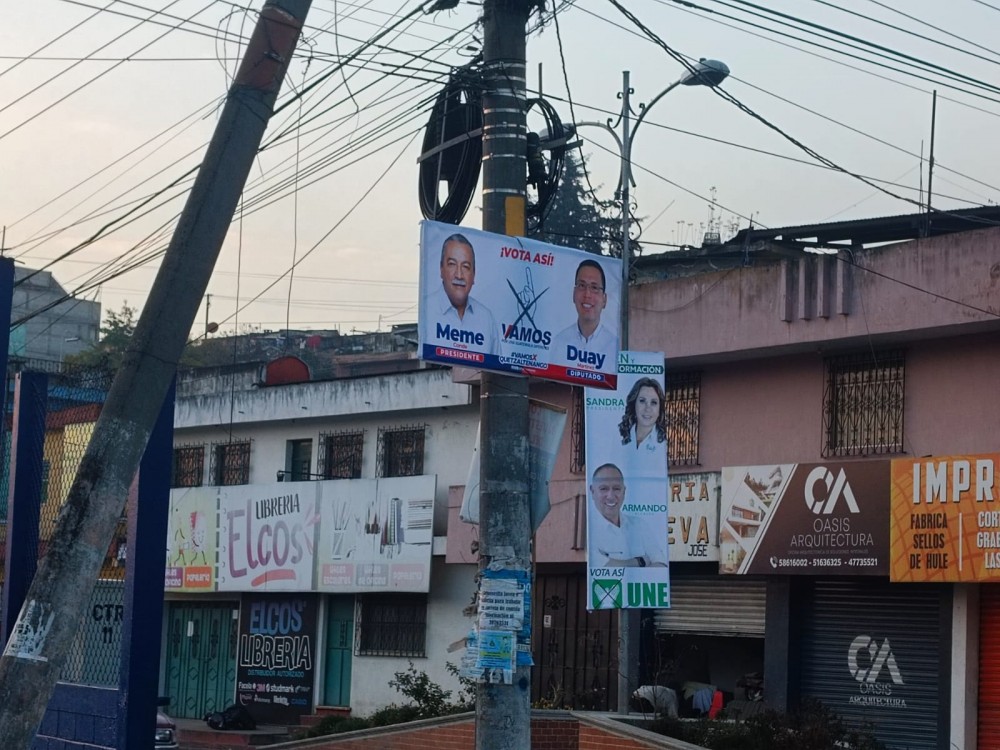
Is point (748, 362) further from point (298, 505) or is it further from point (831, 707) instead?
point (298, 505)

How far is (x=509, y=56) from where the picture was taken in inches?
408

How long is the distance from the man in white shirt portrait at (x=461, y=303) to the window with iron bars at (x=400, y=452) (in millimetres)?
18670

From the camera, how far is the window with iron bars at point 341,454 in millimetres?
30250

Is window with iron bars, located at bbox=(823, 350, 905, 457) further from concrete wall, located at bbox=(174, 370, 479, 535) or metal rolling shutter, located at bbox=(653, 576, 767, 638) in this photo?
concrete wall, located at bbox=(174, 370, 479, 535)

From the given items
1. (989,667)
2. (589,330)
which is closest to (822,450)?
(989,667)

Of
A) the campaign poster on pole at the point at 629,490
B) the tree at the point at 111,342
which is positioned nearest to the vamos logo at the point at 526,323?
the campaign poster on pole at the point at 629,490

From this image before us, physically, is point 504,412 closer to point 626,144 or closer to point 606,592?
point 606,592

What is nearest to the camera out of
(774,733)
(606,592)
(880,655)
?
(774,733)

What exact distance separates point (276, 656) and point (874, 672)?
14415 millimetres

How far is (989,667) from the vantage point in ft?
65.5

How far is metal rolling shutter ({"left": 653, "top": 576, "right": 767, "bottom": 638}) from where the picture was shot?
76.4 ft

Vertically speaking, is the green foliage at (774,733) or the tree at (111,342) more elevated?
the tree at (111,342)

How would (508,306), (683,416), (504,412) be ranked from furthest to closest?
(683,416), (508,306), (504,412)

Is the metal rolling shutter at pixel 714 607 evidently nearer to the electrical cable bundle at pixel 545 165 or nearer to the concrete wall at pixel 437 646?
the concrete wall at pixel 437 646
